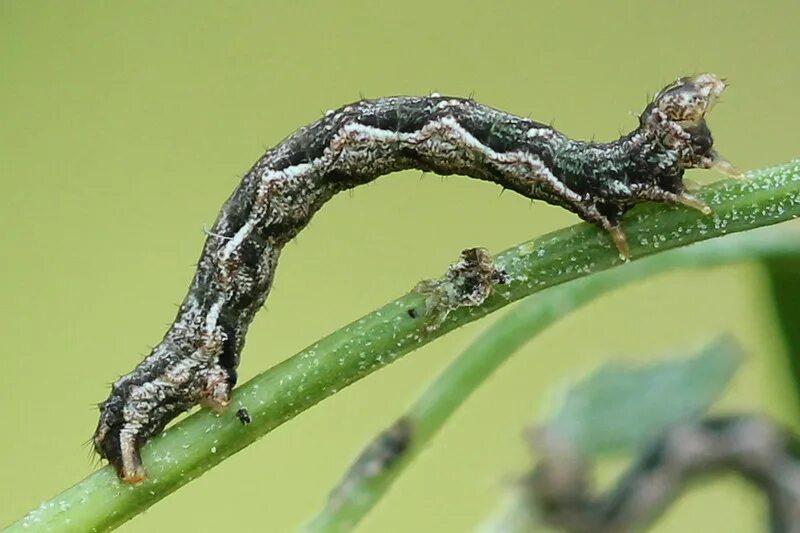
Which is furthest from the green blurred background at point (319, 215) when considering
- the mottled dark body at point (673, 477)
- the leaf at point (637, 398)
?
the mottled dark body at point (673, 477)

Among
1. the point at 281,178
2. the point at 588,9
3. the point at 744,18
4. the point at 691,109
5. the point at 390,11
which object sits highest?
the point at 390,11

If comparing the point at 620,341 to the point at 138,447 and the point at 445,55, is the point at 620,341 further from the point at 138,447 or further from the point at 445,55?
the point at 138,447

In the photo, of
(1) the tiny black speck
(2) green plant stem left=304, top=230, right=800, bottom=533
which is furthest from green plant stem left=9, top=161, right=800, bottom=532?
(2) green plant stem left=304, top=230, right=800, bottom=533

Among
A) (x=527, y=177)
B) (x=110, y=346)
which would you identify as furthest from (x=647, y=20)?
(x=527, y=177)

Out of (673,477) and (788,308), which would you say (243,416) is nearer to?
(673,477)

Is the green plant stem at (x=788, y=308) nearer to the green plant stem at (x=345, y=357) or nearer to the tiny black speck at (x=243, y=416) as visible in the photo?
the green plant stem at (x=345, y=357)

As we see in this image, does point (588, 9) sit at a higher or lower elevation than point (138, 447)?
higher

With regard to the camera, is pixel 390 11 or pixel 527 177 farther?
pixel 390 11
